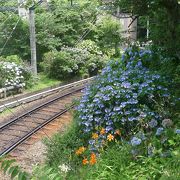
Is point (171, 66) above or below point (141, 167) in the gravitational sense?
above

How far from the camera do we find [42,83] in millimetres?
15289

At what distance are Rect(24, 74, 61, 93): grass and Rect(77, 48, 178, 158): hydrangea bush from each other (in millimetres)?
8491

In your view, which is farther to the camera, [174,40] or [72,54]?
[72,54]

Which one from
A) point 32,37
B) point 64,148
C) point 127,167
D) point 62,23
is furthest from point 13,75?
point 127,167

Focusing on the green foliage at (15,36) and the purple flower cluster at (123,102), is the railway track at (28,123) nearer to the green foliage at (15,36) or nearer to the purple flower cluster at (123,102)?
the purple flower cluster at (123,102)

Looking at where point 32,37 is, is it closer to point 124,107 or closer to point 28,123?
point 28,123

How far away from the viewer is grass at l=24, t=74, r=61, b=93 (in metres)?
14.1

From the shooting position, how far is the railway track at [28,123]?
7979mm

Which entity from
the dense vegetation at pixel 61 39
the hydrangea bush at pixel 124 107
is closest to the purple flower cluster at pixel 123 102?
the hydrangea bush at pixel 124 107

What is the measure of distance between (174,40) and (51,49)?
12451 millimetres

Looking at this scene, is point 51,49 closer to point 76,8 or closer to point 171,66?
point 76,8

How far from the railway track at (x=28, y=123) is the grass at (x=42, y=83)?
2.25 meters

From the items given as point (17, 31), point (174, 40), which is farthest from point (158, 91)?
point (17, 31)

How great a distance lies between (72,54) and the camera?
17891mm
